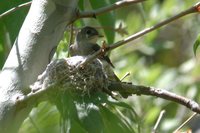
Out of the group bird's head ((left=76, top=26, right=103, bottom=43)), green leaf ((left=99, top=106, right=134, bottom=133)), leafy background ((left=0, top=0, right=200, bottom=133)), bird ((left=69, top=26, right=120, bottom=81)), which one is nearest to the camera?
green leaf ((left=99, top=106, right=134, bottom=133))

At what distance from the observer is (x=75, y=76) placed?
3.08m

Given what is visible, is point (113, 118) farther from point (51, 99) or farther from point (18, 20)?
point (18, 20)

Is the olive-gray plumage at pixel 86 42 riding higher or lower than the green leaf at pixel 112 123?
lower

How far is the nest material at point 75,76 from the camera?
278cm

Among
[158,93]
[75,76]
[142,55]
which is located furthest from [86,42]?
[142,55]

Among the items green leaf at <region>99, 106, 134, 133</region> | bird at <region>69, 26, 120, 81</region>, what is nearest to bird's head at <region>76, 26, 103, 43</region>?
bird at <region>69, 26, 120, 81</region>

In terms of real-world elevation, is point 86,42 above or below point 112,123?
below

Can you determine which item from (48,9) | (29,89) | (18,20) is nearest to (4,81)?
(29,89)

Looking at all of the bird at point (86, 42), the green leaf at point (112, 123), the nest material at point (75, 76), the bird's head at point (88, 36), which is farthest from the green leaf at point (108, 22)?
the bird's head at point (88, 36)

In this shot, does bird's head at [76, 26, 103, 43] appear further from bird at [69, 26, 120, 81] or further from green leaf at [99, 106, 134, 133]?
green leaf at [99, 106, 134, 133]

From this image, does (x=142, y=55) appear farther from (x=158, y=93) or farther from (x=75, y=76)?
(x=158, y=93)

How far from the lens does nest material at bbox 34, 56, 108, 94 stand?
9.11ft

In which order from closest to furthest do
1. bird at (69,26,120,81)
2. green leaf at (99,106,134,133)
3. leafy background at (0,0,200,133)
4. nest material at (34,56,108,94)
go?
green leaf at (99,106,134,133) < nest material at (34,56,108,94) < leafy background at (0,0,200,133) < bird at (69,26,120,81)

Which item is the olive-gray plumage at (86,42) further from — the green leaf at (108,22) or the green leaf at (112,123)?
the green leaf at (112,123)
